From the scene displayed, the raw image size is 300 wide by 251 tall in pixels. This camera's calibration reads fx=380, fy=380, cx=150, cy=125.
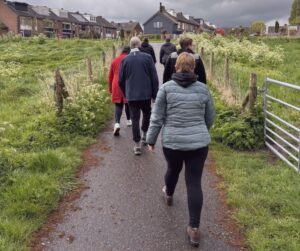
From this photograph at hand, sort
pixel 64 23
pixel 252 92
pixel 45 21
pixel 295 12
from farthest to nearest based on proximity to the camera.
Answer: pixel 64 23
pixel 295 12
pixel 45 21
pixel 252 92

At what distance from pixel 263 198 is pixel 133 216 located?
1.70 metres

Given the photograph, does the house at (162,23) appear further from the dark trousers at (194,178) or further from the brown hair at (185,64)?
the dark trousers at (194,178)

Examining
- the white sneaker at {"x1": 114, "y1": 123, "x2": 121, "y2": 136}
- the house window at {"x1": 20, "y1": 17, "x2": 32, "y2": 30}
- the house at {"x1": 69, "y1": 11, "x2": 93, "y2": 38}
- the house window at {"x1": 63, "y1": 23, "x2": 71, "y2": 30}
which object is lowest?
the white sneaker at {"x1": 114, "y1": 123, "x2": 121, "y2": 136}

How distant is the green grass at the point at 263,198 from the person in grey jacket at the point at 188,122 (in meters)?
0.74

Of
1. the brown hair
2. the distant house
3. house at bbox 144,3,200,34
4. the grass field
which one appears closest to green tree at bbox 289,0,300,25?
house at bbox 144,3,200,34

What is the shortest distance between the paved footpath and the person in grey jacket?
13.2 inches

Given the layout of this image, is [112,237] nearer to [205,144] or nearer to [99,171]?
[205,144]

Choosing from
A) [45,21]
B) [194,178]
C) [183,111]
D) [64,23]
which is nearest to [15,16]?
[45,21]

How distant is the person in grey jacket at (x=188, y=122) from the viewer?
13.1 ft

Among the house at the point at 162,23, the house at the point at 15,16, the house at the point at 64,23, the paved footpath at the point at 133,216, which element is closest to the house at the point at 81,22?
the house at the point at 64,23

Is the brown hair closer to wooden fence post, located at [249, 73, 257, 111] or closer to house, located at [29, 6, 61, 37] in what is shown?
wooden fence post, located at [249, 73, 257, 111]

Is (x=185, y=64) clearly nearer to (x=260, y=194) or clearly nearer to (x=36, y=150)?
(x=260, y=194)

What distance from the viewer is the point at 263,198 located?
4.93 metres

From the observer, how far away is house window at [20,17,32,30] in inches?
2946
